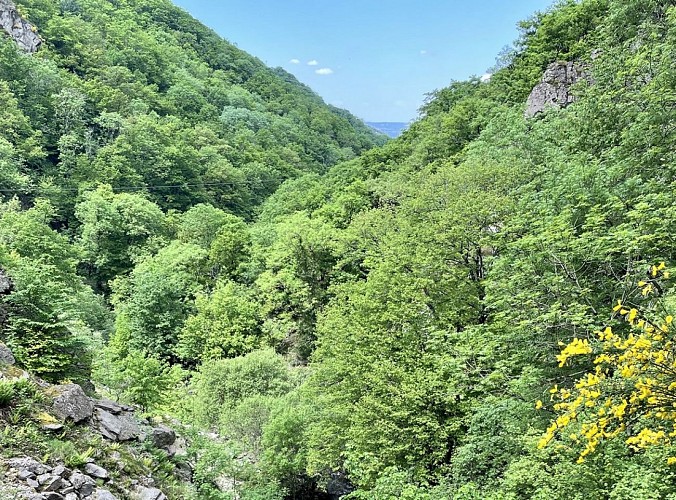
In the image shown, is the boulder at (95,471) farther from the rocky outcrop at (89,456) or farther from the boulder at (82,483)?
the boulder at (82,483)

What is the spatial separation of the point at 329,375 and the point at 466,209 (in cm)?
769

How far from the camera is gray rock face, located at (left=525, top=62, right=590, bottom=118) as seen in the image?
27609mm

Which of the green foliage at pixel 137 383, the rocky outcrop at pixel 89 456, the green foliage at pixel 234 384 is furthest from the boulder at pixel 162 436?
the green foliage at pixel 234 384

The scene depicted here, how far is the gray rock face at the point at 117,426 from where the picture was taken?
986 centimetres

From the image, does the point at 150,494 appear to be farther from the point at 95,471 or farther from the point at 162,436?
the point at 162,436

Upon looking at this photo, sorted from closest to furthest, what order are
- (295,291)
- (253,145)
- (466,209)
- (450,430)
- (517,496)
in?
1. (517,496)
2. (450,430)
3. (466,209)
4. (295,291)
5. (253,145)

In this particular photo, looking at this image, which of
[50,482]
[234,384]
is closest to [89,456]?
[50,482]

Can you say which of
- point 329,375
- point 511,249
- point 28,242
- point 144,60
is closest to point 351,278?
→ point 329,375

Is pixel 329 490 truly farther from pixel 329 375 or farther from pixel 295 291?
pixel 295 291

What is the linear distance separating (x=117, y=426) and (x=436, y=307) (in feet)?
32.1

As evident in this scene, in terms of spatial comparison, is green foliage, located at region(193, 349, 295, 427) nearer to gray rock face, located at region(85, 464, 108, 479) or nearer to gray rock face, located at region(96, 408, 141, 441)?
gray rock face, located at region(96, 408, 141, 441)

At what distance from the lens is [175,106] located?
81.0 meters

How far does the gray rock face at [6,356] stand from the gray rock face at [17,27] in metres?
68.9

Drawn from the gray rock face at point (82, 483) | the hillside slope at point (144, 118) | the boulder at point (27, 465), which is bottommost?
the gray rock face at point (82, 483)
